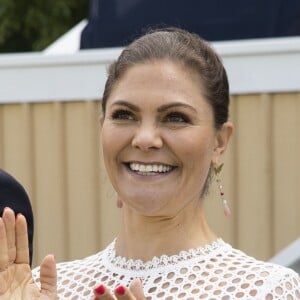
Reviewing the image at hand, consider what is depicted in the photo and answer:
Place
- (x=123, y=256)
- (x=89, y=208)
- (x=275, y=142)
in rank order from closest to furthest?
(x=123, y=256)
(x=275, y=142)
(x=89, y=208)

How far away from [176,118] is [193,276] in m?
0.33

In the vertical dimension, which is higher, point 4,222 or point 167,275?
point 4,222

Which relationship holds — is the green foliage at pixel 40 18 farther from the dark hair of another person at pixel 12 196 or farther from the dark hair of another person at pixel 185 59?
the dark hair of another person at pixel 185 59

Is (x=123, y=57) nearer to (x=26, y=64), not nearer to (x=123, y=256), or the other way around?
(x=123, y=256)

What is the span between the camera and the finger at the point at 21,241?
5.79ft

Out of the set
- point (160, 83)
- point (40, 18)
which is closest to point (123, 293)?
point (160, 83)

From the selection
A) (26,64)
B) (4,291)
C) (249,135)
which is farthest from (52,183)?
(4,291)

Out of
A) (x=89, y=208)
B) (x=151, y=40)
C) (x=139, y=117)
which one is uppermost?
(x=151, y=40)

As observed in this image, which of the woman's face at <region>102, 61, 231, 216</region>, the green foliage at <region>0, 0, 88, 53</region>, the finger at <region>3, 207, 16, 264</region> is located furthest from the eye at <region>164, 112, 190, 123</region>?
the green foliage at <region>0, 0, 88, 53</region>

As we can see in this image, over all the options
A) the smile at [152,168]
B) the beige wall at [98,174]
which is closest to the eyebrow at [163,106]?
the smile at [152,168]

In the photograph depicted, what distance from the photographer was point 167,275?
79.0 inches

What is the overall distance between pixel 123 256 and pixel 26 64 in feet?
6.96

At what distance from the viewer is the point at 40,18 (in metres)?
9.83

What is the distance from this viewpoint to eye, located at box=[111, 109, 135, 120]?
6.38 feet
